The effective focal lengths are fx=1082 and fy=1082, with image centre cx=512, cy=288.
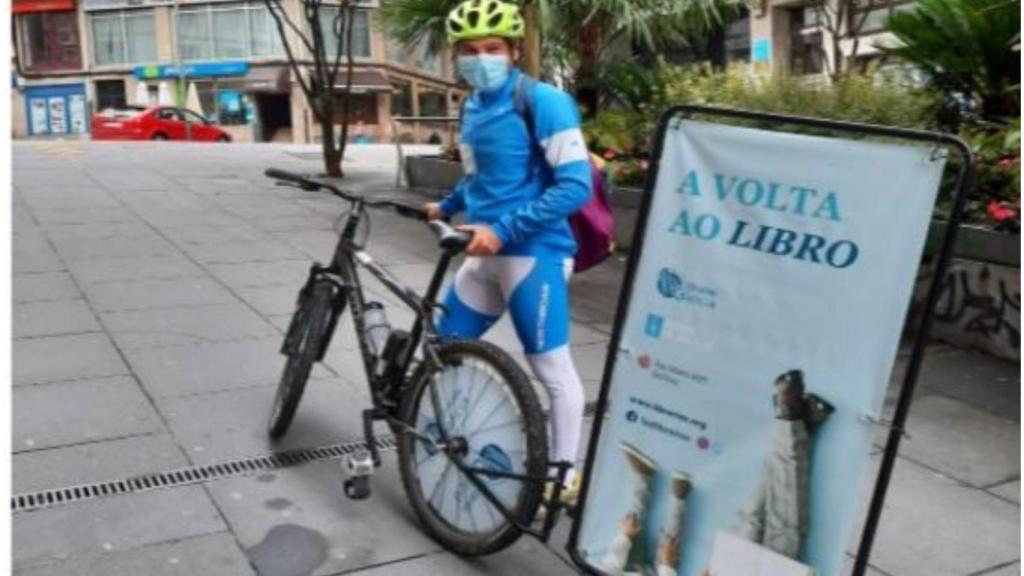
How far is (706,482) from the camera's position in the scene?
8.58 ft

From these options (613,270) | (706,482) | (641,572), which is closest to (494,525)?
(641,572)

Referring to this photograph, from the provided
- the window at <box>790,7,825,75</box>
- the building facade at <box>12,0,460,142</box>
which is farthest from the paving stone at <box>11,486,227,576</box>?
the building facade at <box>12,0,460,142</box>

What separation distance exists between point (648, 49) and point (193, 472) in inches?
331

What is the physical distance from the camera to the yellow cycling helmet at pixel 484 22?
318 centimetres

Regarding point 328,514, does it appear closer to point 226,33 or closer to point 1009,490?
point 1009,490

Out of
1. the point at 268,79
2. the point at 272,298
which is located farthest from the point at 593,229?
the point at 268,79

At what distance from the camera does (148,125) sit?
100 feet

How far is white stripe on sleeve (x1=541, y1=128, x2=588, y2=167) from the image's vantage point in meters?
3.11

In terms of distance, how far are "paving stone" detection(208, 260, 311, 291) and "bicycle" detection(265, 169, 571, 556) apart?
11.2ft

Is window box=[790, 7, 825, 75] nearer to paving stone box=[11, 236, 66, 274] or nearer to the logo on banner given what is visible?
paving stone box=[11, 236, 66, 274]

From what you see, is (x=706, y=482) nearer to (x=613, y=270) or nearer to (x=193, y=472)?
(x=193, y=472)

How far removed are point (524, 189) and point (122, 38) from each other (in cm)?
4376

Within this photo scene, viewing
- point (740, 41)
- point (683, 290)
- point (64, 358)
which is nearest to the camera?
point (683, 290)

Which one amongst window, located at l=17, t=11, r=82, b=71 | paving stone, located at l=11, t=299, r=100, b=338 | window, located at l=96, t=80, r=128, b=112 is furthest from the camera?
window, located at l=17, t=11, r=82, b=71
